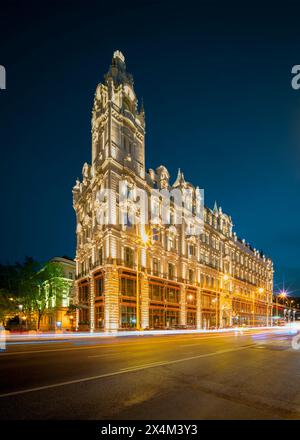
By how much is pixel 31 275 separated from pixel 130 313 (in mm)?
15894

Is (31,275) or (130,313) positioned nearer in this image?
(130,313)

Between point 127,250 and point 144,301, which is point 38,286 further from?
point 144,301

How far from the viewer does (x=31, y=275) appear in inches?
1890

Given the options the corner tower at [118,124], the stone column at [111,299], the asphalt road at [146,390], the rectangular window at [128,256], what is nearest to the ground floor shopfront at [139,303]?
the stone column at [111,299]

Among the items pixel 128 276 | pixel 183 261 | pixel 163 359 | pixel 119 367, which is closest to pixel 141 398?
pixel 119 367

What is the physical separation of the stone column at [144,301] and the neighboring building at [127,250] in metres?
0.13

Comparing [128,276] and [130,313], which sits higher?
[128,276]

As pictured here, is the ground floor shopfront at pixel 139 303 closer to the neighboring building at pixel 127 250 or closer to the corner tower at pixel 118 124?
the neighboring building at pixel 127 250

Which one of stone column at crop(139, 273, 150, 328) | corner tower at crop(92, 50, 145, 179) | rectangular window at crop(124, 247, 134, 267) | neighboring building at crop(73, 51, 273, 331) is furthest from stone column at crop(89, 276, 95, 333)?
corner tower at crop(92, 50, 145, 179)

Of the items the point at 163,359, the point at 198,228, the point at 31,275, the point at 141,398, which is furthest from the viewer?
the point at 198,228

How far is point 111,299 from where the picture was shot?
4025 centimetres

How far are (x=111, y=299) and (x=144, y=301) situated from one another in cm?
605
